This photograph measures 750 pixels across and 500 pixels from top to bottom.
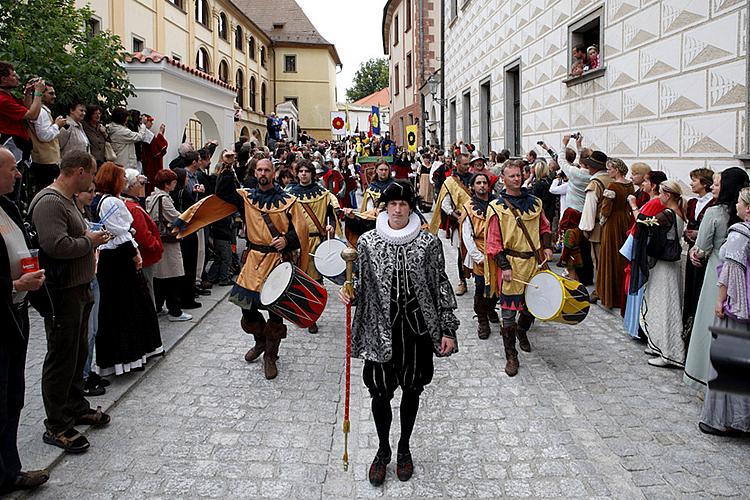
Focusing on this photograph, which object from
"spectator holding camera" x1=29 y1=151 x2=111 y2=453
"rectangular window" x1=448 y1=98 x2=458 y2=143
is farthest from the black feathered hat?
"rectangular window" x1=448 y1=98 x2=458 y2=143

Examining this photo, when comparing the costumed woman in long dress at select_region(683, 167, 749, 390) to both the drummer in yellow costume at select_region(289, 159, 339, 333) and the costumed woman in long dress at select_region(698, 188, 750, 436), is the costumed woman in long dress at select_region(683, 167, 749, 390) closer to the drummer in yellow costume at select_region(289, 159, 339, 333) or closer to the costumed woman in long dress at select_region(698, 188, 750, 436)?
the costumed woman in long dress at select_region(698, 188, 750, 436)

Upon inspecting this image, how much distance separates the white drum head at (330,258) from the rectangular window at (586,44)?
17.0ft

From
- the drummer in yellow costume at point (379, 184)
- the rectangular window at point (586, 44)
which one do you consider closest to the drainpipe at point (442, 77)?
the rectangular window at point (586, 44)

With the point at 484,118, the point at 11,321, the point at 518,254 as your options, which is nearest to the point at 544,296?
the point at 518,254

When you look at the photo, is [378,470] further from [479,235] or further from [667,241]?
[667,241]

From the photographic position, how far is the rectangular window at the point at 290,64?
173ft

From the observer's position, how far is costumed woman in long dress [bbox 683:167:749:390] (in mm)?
5270

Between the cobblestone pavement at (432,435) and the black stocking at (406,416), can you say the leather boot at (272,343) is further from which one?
the black stocking at (406,416)

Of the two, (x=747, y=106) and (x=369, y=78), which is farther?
(x=369, y=78)

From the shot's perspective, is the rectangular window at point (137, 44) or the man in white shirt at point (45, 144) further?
the rectangular window at point (137, 44)

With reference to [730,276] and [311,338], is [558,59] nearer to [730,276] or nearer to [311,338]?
[311,338]

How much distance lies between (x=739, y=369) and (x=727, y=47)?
6.64 metres

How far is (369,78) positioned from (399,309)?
3616 inches

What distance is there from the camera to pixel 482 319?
759 centimetres
